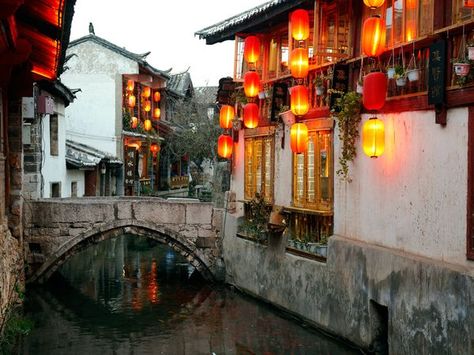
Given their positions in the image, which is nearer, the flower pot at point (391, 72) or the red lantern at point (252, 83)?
the flower pot at point (391, 72)

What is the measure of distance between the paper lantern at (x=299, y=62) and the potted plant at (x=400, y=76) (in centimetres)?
299

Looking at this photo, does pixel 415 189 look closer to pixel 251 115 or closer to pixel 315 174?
pixel 315 174

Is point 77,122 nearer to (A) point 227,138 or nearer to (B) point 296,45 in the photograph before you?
(A) point 227,138

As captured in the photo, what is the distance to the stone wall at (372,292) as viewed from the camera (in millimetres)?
9688

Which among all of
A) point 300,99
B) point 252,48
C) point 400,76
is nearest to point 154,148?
point 252,48

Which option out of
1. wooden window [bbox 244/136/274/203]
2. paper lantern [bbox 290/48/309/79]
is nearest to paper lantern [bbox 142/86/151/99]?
wooden window [bbox 244/136/274/203]

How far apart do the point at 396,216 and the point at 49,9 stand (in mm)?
6111

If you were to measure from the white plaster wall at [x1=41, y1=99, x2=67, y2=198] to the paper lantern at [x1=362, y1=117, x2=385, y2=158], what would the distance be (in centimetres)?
1281

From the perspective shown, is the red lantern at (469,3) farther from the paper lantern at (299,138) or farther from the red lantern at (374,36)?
the paper lantern at (299,138)

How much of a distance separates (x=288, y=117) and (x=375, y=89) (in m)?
4.21

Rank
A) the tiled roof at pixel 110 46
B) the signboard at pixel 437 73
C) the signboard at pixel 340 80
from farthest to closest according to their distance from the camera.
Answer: the tiled roof at pixel 110 46, the signboard at pixel 340 80, the signboard at pixel 437 73

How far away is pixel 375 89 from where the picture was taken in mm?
11438

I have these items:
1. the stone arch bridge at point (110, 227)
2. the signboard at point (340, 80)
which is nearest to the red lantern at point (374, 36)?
the signboard at point (340, 80)

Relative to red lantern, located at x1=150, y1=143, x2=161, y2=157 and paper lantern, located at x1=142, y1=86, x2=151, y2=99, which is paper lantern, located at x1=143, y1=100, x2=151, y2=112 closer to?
paper lantern, located at x1=142, y1=86, x2=151, y2=99
